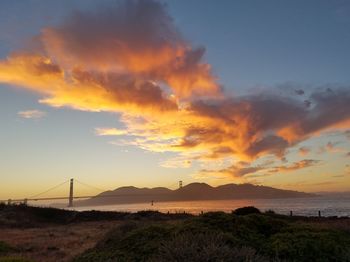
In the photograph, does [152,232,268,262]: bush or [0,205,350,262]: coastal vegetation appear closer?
[152,232,268,262]: bush

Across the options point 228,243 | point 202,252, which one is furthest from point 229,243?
point 202,252

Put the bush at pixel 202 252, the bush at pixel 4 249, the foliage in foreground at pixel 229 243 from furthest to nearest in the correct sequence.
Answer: the bush at pixel 4 249 < the foliage in foreground at pixel 229 243 < the bush at pixel 202 252

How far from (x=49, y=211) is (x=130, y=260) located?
171 ft

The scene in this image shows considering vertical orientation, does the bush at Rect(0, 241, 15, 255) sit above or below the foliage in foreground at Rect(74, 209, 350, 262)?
below

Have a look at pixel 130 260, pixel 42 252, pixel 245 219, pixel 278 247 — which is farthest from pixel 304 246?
pixel 42 252

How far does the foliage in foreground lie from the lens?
9312 mm

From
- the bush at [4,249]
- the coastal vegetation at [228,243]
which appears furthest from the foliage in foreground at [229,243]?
the bush at [4,249]

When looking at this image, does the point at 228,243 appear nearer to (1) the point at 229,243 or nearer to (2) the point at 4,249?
(1) the point at 229,243

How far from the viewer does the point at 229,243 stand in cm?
1074

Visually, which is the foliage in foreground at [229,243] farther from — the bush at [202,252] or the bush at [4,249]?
the bush at [4,249]

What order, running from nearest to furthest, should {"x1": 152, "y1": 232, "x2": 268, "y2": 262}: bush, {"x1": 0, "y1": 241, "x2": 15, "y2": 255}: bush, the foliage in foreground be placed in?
{"x1": 152, "y1": 232, "x2": 268, "y2": 262}: bush, the foliage in foreground, {"x1": 0, "y1": 241, "x2": 15, "y2": 255}: bush

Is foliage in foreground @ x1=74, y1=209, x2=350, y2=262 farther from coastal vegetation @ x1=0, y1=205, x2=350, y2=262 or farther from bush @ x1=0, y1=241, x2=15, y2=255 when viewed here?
bush @ x1=0, y1=241, x2=15, y2=255

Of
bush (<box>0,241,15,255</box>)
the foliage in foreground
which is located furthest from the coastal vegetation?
bush (<box>0,241,15,255</box>)

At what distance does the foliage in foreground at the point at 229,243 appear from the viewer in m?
9.31
